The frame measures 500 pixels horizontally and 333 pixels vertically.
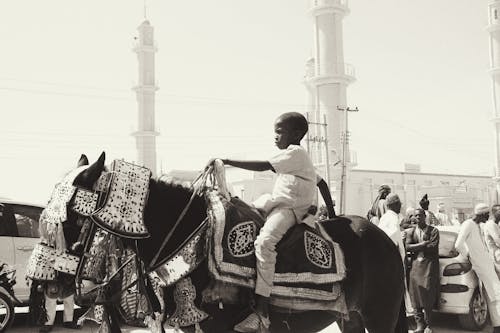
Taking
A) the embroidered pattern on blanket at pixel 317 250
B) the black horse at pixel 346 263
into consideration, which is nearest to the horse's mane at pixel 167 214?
the black horse at pixel 346 263

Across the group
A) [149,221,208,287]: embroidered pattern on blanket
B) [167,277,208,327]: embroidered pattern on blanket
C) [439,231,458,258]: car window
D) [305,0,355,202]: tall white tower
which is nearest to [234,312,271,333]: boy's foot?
[167,277,208,327]: embroidered pattern on blanket

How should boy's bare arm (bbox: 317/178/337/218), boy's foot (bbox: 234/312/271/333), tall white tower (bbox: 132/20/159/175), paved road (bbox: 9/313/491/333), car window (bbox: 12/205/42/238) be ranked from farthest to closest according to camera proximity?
tall white tower (bbox: 132/20/159/175) → car window (bbox: 12/205/42/238) → paved road (bbox: 9/313/491/333) → boy's bare arm (bbox: 317/178/337/218) → boy's foot (bbox: 234/312/271/333)

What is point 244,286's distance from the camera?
3.73m

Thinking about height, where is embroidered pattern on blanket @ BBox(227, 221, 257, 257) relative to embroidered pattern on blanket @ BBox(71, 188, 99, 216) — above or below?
below

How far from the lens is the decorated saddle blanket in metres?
3.67

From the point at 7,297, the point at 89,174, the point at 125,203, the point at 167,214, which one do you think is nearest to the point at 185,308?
the point at 167,214

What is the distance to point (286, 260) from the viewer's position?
3.99 meters

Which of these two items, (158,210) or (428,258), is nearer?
(158,210)

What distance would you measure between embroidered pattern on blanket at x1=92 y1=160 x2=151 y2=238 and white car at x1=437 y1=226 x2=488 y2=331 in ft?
20.7

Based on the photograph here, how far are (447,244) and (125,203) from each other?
7132 millimetres

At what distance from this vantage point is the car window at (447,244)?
9.04 metres

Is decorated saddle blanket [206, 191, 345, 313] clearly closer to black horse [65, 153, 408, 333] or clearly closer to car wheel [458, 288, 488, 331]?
black horse [65, 153, 408, 333]

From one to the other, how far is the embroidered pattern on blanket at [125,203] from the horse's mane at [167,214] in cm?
14

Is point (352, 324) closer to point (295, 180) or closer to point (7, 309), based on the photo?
point (295, 180)
